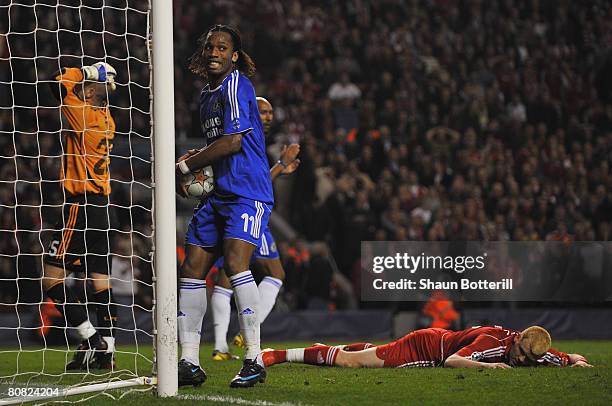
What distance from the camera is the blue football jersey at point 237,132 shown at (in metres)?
6.16

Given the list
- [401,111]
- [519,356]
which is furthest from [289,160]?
[401,111]

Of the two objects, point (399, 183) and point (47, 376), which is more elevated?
point (399, 183)

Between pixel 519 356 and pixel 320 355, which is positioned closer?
pixel 519 356

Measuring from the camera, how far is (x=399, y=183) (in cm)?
1584

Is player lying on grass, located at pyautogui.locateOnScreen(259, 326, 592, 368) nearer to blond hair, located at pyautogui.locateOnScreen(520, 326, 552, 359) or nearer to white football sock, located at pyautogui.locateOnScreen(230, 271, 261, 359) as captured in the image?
blond hair, located at pyautogui.locateOnScreen(520, 326, 552, 359)

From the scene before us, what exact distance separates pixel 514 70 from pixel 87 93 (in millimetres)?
12122

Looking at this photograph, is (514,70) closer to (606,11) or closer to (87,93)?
(606,11)

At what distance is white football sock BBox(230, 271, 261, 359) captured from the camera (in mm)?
6133

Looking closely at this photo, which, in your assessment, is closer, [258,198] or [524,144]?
[258,198]

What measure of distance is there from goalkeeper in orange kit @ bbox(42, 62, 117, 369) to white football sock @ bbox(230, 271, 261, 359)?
1976 mm

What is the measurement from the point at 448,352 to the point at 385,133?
904 centimetres

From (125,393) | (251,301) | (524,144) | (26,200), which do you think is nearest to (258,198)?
(251,301)

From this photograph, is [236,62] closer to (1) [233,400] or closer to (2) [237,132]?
(2) [237,132]

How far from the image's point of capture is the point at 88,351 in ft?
25.5
